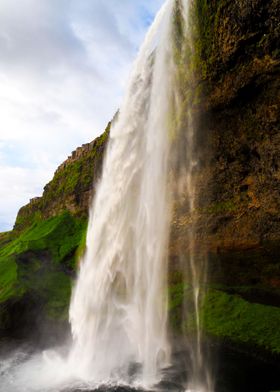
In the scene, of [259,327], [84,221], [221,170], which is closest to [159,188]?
[221,170]

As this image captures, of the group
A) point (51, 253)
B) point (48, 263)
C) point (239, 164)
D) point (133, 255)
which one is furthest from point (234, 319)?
point (51, 253)

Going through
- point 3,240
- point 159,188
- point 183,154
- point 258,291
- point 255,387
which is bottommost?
point 255,387

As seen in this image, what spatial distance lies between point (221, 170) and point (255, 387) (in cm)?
746

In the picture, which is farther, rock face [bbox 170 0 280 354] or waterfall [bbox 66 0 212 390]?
waterfall [bbox 66 0 212 390]

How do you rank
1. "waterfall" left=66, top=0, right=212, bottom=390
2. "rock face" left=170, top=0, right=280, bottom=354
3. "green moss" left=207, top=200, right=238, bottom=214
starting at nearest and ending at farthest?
"rock face" left=170, top=0, right=280, bottom=354, "green moss" left=207, top=200, right=238, bottom=214, "waterfall" left=66, top=0, right=212, bottom=390

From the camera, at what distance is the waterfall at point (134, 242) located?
15.0 meters

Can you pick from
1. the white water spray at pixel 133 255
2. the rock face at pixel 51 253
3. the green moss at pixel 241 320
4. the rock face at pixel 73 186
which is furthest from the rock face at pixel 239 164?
the rock face at pixel 73 186

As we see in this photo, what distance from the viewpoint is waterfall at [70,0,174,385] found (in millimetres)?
15005

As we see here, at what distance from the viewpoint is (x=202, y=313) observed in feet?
45.1

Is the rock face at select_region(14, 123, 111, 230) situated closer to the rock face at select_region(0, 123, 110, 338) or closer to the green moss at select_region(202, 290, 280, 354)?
the rock face at select_region(0, 123, 110, 338)

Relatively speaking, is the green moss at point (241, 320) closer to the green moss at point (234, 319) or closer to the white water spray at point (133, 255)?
the green moss at point (234, 319)

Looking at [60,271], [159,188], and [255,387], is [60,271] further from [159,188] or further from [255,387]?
[255,387]

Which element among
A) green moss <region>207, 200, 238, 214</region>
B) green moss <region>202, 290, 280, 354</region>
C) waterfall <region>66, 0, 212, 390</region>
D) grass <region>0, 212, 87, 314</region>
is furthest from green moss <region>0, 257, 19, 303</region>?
green moss <region>207, 200, 238, 214</region>

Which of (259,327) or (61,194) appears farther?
(61,194)
